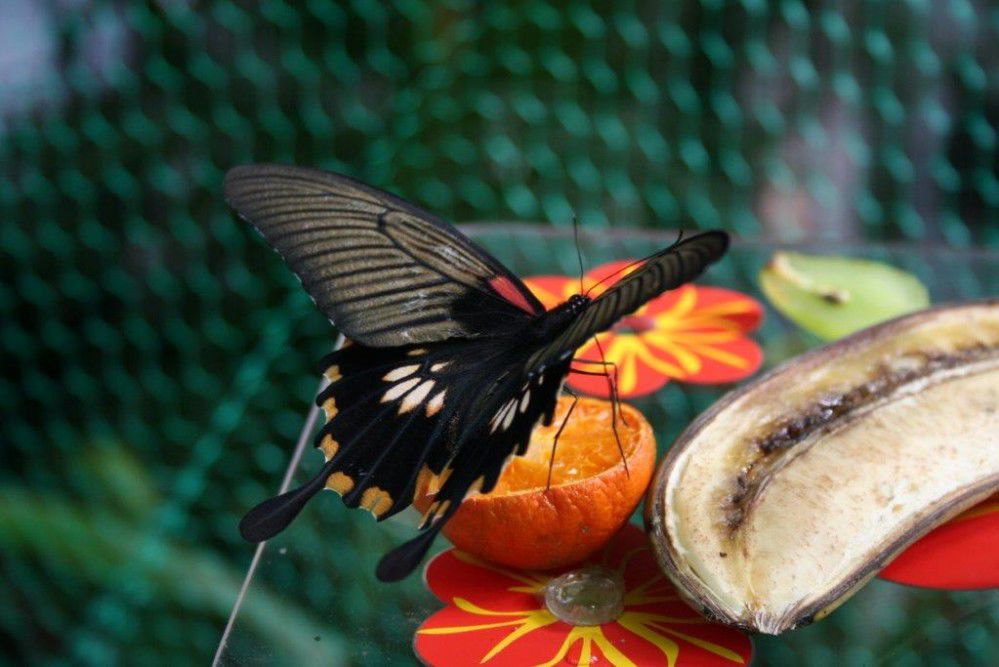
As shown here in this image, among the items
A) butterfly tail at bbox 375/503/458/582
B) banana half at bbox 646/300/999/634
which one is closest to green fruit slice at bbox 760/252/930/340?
banana half at bbox 646/300/999/634

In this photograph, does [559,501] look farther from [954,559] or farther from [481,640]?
[954,559]

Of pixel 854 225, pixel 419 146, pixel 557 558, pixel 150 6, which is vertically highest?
pixel 150 6

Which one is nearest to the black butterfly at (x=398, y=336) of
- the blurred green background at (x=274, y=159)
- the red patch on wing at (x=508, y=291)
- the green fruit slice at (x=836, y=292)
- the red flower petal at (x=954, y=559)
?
the red patch on wing at (x=508, y=291)

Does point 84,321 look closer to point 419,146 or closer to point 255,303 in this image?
point 255,303

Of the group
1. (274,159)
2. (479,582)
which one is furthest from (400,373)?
(274,159)

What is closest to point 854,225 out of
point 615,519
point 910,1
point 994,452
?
point 910,1

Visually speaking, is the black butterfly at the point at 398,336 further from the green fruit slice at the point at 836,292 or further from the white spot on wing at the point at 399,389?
the green fruit slice at the point at 836,292

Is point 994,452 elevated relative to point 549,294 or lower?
lower
